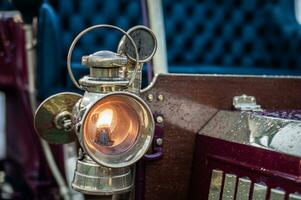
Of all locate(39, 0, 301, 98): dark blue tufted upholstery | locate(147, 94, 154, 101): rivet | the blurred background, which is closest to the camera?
locate(147, 94, 154, 101): rivet

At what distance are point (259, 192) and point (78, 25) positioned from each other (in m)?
2.65

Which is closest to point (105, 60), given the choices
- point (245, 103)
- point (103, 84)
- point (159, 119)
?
point (103, 84)

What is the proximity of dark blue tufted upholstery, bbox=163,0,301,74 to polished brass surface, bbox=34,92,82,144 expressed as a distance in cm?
249

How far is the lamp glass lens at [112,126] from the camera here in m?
1.62

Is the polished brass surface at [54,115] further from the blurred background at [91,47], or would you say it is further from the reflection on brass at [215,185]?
the blurred background at [91,47]

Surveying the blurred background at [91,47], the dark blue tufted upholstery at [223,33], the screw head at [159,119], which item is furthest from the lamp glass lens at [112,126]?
the dark blue tufted upholstery at [223,33]

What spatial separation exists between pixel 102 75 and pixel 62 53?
2205mm

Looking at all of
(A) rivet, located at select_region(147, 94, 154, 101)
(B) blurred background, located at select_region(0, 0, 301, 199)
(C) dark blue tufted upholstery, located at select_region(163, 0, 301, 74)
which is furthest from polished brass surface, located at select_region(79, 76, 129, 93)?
(C) dark blue tufted upholstery, located at select_region(163, 0, 301, 74)

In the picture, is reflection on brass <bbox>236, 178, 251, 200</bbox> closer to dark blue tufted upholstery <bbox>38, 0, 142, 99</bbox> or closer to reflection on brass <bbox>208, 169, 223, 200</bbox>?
reflection on brass <bbox>208, 169, 223, 200</bbox>

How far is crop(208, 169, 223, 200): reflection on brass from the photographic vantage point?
1899 millimetres

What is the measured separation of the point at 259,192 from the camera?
1.72m

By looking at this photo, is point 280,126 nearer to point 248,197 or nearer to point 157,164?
point 248,197

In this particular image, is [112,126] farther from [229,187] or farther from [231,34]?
[231,34]

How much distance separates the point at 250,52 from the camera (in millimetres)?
4535
